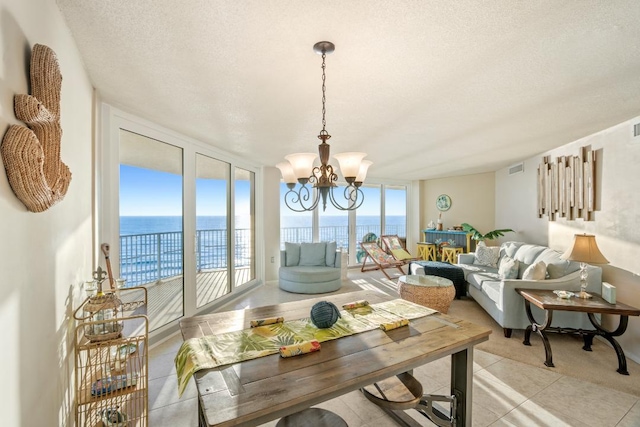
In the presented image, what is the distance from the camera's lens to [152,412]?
2.05m

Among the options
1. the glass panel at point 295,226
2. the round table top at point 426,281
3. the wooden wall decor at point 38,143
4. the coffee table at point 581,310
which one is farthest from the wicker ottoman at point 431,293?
the wooden wall decor at point 38,143

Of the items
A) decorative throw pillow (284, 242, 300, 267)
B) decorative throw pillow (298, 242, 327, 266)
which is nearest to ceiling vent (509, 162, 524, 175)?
decorative throw pillow (298, 242, 327, 266)

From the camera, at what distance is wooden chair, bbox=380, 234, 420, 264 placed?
251 inches

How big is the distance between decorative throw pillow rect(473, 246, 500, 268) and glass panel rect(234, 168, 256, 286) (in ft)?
13.4

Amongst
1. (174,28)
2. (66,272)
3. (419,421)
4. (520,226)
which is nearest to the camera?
(174,28)

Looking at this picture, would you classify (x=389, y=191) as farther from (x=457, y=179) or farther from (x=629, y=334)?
(x=629, y=334)

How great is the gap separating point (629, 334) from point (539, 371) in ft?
3.68

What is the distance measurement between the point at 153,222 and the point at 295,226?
379 centimetres

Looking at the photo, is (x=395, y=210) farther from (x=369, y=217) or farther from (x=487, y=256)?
(x=487, y=256)

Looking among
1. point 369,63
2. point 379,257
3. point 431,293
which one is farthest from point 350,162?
point 379,257

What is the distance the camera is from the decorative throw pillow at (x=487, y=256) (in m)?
4.93

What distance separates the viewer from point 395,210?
7.93 meters

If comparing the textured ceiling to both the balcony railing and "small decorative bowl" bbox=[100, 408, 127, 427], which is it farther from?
"small decorative bowl" bbox=[100, 408, 127, 427]

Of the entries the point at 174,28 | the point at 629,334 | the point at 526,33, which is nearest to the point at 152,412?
the point at 174,28
